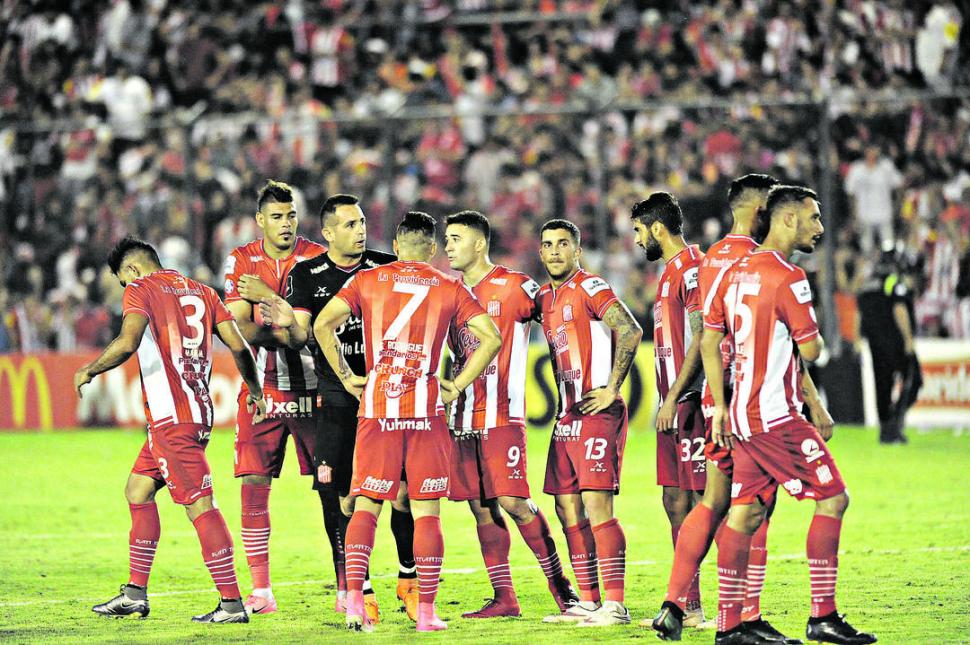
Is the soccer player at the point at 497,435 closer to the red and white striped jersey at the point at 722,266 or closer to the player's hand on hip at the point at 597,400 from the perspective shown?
the player's hand on hip at the point at 597,400

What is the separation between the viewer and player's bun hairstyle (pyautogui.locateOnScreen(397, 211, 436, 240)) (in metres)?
8.04

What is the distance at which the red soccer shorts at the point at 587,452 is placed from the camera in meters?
7.97

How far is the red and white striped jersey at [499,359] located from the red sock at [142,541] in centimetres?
185

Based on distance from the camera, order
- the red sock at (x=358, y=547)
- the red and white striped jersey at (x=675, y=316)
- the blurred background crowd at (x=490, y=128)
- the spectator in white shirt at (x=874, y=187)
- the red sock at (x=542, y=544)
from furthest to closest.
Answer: the spectator in white shirt at (x=874, y=187) < the blurred background crowd at (x=490, y=128) < the red sock at (x=542, y=544) < the red and white striped jersey at (x=675, y=316) < the red sock at (x=358, y=547)

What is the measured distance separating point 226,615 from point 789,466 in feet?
10.7

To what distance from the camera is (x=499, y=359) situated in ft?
27.5

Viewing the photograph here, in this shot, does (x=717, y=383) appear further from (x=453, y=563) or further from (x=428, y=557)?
(x=453, y=563)

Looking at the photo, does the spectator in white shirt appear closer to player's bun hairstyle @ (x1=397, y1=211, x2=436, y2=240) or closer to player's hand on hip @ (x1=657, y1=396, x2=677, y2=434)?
player's hand on hip @ (x1=657, y1=396, x2=677, y2=434)

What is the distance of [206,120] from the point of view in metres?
20.2

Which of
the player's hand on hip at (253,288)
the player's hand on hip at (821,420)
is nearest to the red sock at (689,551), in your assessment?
the player's hand on hip at (821,420)

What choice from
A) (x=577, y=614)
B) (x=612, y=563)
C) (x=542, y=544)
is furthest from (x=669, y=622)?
(x=542, y=544)

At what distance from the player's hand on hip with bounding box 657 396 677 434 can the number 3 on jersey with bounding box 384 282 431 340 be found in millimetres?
1440

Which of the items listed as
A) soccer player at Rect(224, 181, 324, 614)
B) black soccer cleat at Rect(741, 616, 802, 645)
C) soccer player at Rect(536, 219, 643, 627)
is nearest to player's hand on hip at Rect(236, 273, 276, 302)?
soccer player at Rect(224, 181, 324, 614)

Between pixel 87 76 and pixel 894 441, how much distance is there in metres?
15.4
